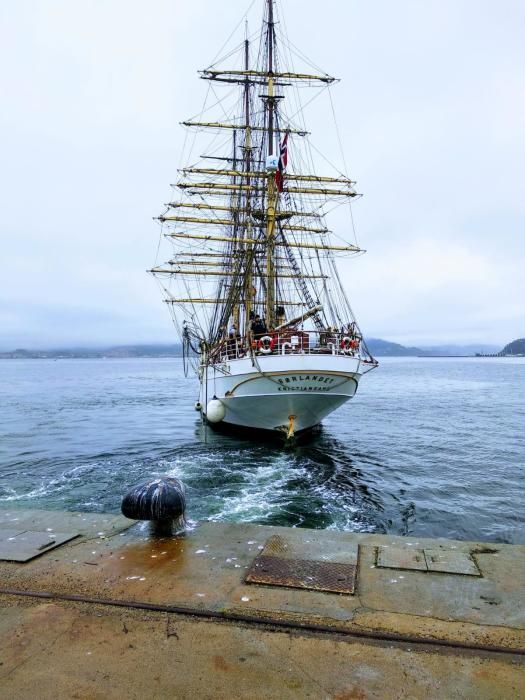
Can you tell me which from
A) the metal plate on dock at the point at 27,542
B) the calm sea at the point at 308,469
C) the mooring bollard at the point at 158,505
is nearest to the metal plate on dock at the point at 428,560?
the mooring bollard at the point at 158,505

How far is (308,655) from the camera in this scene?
13.8 feet

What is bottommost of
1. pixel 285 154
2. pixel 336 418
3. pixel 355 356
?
pixel 336 418

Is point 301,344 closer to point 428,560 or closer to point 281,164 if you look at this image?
point 281,164

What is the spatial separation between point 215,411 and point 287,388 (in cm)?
511

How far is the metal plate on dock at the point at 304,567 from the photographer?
5520 millimetres

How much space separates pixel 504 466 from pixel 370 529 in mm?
9842

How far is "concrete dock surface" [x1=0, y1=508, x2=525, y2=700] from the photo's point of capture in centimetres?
387

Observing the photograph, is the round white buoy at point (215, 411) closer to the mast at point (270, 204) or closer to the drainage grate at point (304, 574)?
the mast at point (270, 204)

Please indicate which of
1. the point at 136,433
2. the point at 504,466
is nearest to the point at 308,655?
the point at 504,466

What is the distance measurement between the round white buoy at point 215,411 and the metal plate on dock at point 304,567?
16859mm

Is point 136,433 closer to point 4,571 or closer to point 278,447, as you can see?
point 278,447

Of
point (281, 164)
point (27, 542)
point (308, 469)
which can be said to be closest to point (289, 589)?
point (27, 542)

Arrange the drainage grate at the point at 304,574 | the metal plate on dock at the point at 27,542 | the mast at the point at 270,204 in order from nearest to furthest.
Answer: the drainage grate at the point at 304,574, the metal plate on dock at the point at 27,542, the mast at the point at 270,204

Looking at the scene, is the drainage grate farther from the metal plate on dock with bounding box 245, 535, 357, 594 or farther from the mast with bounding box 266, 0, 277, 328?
the mast with bounding box 266, 0, 277, 328
